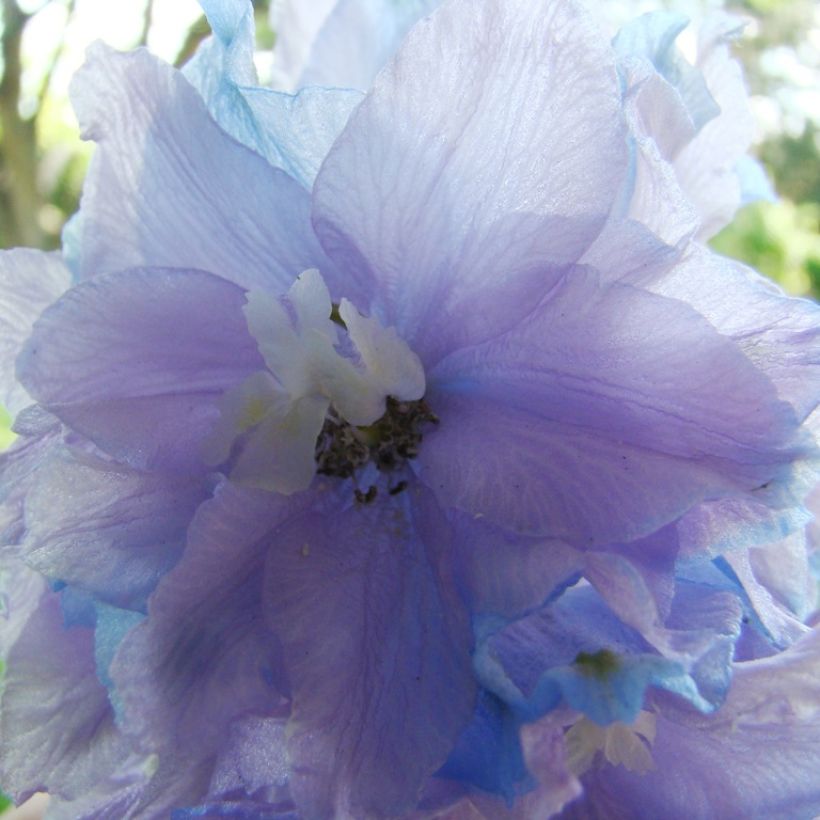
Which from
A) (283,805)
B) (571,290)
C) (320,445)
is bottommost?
(283,805)

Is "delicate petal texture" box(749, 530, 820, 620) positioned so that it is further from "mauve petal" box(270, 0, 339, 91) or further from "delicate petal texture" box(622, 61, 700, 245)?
"mauve petal" box(270, 0, 339, 91)

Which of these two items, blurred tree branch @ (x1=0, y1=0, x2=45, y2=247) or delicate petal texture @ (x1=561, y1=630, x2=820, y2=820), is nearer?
delicate petal texture @ (x1=561, y1=630, x2=820, y2=820)

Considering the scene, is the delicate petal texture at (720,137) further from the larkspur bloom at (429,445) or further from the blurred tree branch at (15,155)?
the blurred tree branch at (15,155)

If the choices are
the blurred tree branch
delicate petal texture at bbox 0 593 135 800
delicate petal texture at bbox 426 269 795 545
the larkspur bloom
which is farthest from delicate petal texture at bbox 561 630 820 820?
the blurred tree branch

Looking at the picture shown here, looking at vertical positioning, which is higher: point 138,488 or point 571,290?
point 571,290

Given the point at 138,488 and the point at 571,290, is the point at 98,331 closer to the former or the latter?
the point at 138,488

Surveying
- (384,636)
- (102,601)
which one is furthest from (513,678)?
(102,601)
